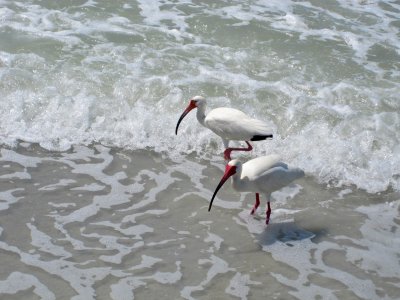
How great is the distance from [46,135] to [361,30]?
18.3 feet

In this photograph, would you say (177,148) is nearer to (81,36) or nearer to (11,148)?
(11,148)

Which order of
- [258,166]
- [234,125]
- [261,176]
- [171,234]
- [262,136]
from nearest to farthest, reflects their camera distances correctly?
[171,234] < [261,176] < [258,166] < [262,136] < [234,125]

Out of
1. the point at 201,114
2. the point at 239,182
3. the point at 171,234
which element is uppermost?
the point at 201,114

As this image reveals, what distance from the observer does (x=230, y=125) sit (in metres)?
7.38

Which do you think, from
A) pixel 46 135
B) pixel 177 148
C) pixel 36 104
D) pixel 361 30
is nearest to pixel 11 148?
pixel 46 135

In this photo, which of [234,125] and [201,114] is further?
[201,114]

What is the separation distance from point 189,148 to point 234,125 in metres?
0.70

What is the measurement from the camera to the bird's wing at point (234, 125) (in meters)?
7.22

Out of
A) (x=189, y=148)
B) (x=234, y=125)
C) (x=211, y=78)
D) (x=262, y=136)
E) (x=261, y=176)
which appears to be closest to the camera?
(x=261, y=176)

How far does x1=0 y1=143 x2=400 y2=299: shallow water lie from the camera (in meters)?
5.17

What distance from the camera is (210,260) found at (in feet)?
18.3

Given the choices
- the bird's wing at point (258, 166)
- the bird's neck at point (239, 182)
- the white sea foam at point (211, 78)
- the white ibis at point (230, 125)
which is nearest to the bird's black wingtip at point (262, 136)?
the white ibis at point (230, 125)

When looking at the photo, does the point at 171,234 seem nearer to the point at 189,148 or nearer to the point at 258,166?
the point at 258,166

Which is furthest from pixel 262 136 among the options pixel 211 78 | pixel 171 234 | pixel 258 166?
pixel 211 78
